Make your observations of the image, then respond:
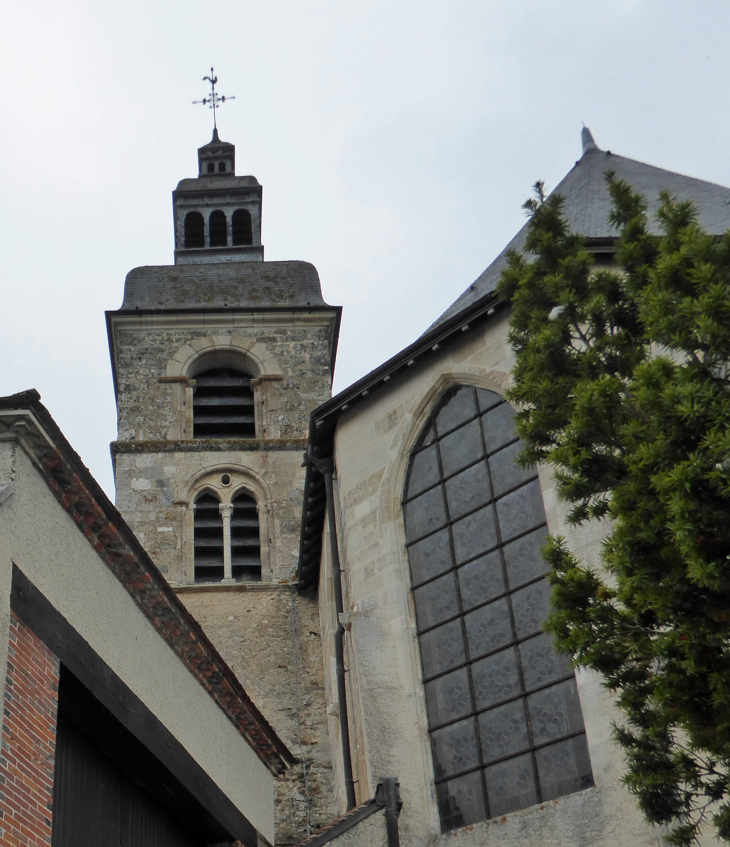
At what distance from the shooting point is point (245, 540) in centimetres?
1644

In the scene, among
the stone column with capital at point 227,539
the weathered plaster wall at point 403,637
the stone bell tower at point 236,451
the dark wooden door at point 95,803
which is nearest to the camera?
the dark wooden door at point 95,803

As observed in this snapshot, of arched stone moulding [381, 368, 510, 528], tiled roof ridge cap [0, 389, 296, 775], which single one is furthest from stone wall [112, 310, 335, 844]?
tiled roof ridge cap [0, 389, 296, 775]

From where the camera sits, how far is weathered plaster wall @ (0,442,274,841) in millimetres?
5562

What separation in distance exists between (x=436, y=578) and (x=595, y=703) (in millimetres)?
2049

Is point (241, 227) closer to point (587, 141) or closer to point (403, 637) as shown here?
point (587, 141)

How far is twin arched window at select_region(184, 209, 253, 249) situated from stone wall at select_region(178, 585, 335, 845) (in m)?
8.66

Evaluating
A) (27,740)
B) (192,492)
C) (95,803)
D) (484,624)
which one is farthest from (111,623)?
(192,492)

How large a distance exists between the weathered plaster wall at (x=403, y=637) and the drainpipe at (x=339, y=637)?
0.12 meters

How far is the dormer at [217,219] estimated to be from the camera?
21.4 m

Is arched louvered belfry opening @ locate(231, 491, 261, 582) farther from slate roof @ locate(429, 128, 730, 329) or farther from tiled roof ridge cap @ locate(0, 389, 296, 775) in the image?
tiled roof ridge cap @ locate(0, 389, 296, 775)

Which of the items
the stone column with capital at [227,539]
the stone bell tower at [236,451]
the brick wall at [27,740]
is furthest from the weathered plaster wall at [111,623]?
the stone column with capital at [227,539]

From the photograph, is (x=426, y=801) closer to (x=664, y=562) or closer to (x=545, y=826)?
(x=545, y=826)

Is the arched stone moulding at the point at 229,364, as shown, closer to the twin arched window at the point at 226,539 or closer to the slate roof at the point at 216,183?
the twin arched window at the point at 226,539

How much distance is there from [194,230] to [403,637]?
13.9m
